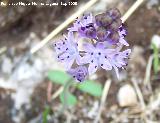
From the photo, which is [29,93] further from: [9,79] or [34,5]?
[34,5]

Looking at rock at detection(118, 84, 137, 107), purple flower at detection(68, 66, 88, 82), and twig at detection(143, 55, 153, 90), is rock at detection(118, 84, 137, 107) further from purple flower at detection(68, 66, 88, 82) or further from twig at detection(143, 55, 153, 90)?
purple flower at detection(68, 66, 88, 82)

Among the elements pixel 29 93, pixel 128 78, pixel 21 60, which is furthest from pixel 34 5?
pixel 128 78

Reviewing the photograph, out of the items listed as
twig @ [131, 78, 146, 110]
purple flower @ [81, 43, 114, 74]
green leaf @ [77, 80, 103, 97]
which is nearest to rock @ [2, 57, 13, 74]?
green leaf @ [77, 80, 103, 97]

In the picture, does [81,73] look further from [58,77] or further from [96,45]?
[58,77]

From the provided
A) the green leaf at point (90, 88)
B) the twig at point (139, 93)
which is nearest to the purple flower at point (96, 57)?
the green leaf at point (90, 88)

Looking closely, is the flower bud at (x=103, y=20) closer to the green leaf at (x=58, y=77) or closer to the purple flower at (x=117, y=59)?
the purple flower at (x=117, y=59)

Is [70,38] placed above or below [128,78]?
above

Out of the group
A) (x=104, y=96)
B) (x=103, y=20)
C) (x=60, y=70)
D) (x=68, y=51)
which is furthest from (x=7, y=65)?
(x=103, y=20)

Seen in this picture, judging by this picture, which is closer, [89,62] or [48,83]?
[89,62]
